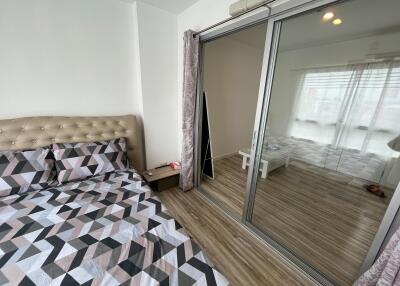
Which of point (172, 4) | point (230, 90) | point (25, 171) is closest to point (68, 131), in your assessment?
point (25, 171)

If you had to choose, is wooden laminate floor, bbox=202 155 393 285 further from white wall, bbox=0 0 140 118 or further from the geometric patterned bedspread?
white wall, bbox=0 0 140 118

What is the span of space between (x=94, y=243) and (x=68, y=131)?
140cm

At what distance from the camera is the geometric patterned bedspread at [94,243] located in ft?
2.78

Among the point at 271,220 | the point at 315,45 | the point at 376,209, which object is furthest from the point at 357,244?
the point at 315,45

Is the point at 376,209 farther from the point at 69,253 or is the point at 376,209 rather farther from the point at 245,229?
the point at 69,253

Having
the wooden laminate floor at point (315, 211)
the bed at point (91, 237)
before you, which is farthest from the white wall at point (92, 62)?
the wooden laminate floor at point (315, 211)

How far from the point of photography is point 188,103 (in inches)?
88.2

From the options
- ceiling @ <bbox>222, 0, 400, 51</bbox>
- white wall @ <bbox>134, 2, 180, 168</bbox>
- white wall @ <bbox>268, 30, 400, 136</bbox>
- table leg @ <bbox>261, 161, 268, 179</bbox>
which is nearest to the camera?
ceiling @ <bbox>222, 0, 400, 51</bbox>

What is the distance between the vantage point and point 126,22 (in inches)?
83.6

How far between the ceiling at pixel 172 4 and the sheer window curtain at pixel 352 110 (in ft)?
7.31

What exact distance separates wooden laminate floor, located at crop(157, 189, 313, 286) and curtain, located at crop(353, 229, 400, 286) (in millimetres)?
548

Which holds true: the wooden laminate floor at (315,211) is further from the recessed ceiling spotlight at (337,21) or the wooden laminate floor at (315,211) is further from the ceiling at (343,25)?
the recessed ceiling spotlight at (337,21)

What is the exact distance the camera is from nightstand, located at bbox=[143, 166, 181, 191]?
239 cm

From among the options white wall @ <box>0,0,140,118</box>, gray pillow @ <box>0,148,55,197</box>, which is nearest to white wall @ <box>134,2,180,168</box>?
white wall @ <box>0,0,140,118</box>
